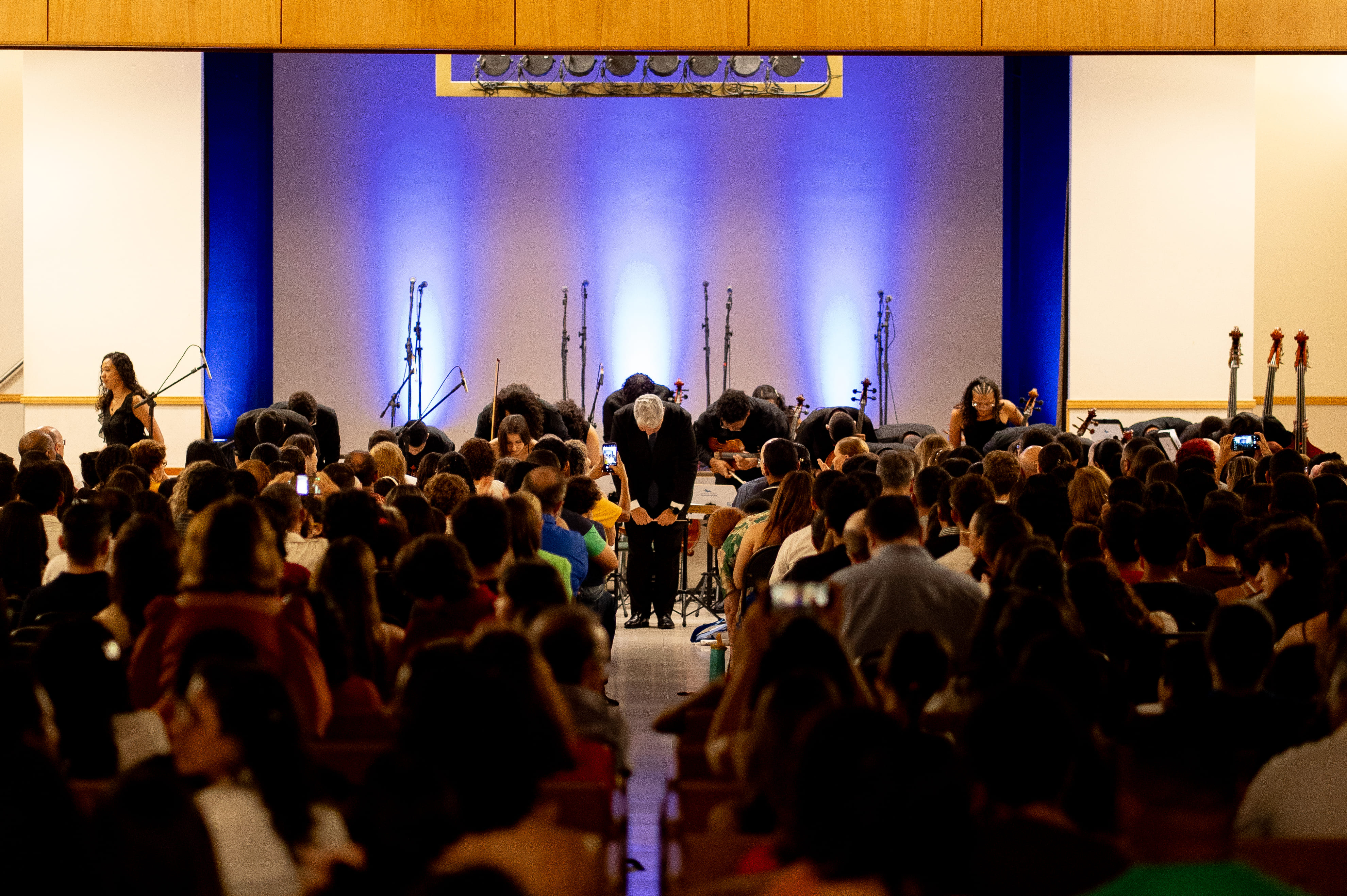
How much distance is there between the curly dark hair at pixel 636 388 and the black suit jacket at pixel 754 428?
51.2 inches

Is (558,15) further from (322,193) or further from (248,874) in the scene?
(322,193)

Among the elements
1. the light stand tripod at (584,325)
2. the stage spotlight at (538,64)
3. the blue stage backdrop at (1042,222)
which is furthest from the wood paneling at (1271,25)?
the light stand tripod at (584,325)

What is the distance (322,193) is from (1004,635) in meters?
12.2

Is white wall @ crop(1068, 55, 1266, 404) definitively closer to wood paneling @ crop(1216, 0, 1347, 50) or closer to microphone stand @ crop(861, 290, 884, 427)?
microphone stand @ crop(861, 290, 884, 427)

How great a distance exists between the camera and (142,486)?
504cm

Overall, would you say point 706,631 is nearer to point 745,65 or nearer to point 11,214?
point 745,65

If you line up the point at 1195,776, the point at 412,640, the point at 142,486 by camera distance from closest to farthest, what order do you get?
the point at 1195,776 < the point at 412,640 < the point at 142,486

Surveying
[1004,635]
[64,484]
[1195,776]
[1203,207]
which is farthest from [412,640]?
[1203,207]

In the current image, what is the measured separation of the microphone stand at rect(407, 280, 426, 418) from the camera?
13.8 m

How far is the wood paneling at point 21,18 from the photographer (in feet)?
20.4

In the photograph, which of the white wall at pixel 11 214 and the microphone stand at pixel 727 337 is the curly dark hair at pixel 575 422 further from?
the white wall at pixel 11 214

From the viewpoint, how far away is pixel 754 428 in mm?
8953

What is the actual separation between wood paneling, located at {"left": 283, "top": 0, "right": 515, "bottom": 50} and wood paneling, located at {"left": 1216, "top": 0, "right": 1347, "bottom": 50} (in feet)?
10.4

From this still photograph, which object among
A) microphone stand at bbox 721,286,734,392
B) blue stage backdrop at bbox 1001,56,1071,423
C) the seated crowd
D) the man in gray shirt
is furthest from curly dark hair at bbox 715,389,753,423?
microphone stand at bbox 721,286,734,392
